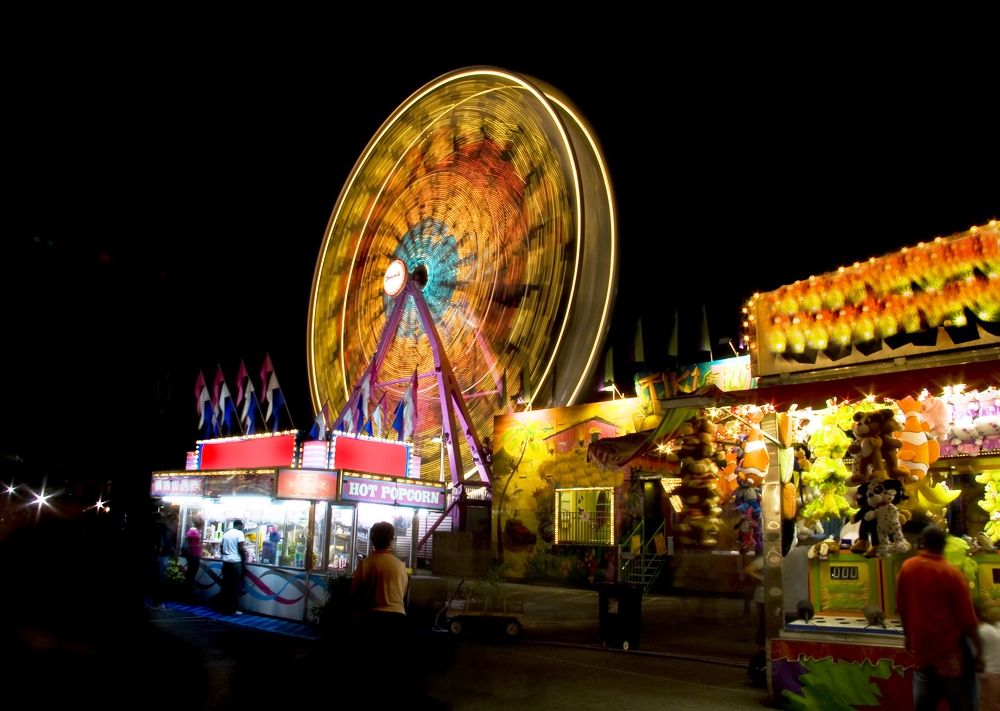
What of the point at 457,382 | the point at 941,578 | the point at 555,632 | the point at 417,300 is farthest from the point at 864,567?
the point at 417,300

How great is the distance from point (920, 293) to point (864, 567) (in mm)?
2710

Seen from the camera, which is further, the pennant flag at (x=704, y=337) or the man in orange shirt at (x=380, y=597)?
the pennant flag at (x=704, y=337)

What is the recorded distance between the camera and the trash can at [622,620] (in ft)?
36.7

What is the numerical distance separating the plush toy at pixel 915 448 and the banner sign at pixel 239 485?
10.6 meters

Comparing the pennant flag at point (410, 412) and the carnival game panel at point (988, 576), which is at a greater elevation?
the pennant flag at point (410, 412)

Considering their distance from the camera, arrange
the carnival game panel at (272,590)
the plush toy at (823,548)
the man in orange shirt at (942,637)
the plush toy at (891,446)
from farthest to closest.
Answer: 1. the carnival game panel at (272,590)
2. the plush toy at (823,548)
3. the plush toy at (891,446)
4. the man in orange shirt at (942,637)

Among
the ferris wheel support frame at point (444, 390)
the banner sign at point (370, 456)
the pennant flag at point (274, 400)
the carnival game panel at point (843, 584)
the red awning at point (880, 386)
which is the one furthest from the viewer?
the pennant flag at point (274, 400)

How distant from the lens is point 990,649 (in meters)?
5.68

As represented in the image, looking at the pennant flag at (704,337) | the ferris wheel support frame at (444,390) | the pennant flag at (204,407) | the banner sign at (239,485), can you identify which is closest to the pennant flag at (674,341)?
the pennant flag at (704,337)

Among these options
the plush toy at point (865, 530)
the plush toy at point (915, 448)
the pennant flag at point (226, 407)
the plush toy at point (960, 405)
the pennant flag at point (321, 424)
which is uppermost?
the pennant flag at point (226, 407)

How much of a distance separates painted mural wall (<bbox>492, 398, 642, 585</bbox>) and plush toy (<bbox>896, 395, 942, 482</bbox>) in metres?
9.29

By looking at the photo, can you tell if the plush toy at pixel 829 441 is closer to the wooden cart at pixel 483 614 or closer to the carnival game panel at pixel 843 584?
the carnival game panel at pixel 843 584

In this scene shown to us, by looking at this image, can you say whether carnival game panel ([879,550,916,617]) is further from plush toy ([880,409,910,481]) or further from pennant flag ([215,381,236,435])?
pennant flag ([215,381,236,435])

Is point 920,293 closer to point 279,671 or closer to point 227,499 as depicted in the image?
point 279,671
